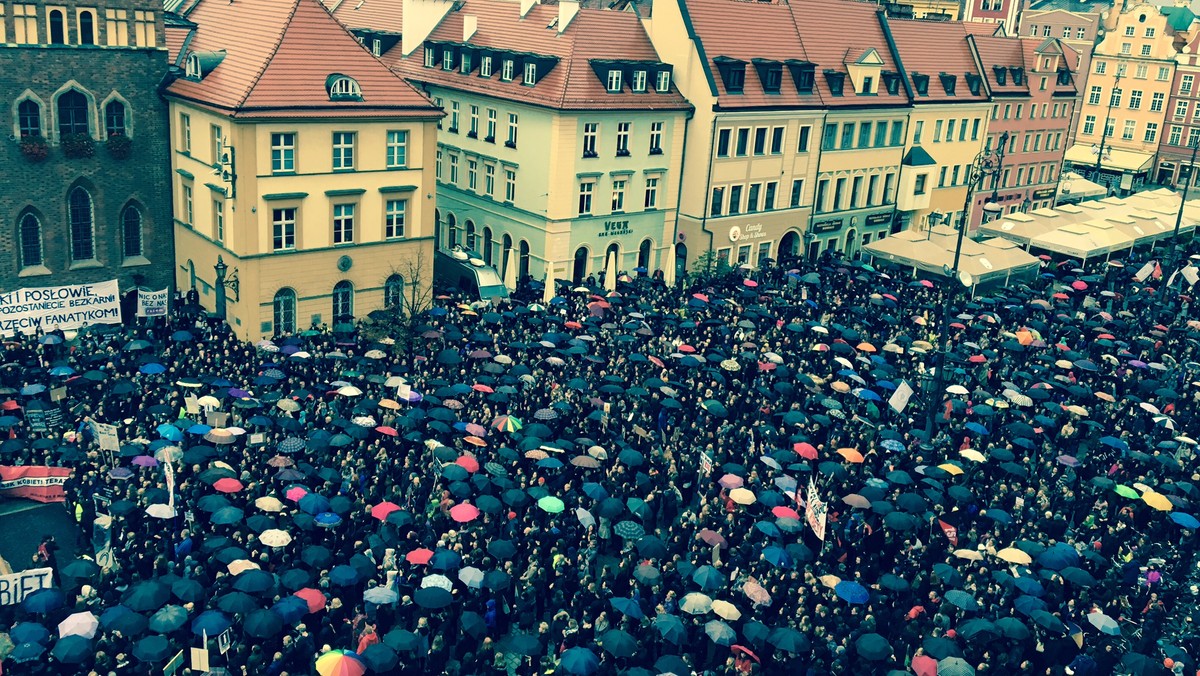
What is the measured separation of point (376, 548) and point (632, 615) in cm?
551

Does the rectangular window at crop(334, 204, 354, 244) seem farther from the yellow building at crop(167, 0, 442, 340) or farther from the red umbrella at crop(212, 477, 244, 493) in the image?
the red umbrella at crop(212, 477, 244, 493)

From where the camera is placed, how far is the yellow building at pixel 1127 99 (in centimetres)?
8094

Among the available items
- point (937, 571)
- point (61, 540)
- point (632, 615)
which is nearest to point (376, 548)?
point (632, 615)

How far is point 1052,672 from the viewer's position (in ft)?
68.0

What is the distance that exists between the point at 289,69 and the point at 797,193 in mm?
26587

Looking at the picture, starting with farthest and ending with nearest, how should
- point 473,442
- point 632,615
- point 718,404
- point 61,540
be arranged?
1. point 718,404
2. point 473,442
3. point 61,540
4. point 632,615

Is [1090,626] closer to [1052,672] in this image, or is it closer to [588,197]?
[1052,672]

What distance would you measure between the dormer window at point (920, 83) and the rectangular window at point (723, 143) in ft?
47.8

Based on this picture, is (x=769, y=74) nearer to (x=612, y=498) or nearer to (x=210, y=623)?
(x=612, y=498)

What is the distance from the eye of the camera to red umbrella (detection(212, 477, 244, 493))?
23375 millimetres

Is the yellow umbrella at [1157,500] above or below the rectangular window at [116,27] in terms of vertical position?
below

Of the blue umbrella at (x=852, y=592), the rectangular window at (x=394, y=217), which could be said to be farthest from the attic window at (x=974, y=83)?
the blue umbrella at (x=852, y=592)

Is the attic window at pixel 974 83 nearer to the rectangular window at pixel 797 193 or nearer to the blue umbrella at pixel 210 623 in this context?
the rectangular window at pixel 797 193

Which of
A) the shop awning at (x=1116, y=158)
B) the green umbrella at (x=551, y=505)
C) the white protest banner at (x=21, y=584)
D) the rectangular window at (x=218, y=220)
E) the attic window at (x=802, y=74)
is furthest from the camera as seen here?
the shop awning at (x=1116, y=158)
